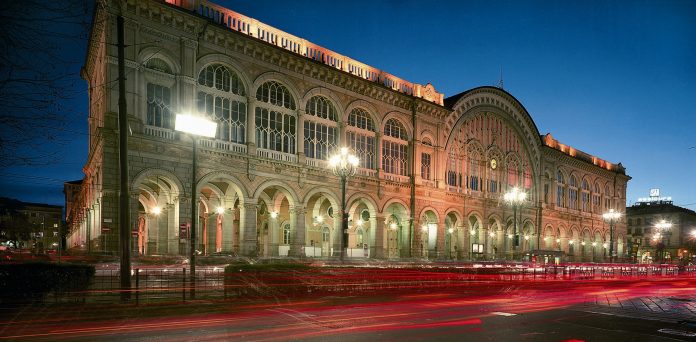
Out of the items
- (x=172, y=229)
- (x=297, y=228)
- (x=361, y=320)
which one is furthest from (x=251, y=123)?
(x=361, y=320)

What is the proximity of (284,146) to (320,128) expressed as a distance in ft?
11.6

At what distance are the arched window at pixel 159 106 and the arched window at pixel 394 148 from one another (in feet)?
58.6

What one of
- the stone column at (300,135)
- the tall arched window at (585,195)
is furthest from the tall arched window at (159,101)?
the tall arched window at (585,195)

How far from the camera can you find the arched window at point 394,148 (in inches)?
1612

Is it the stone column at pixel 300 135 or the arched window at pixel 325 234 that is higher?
the stone column at pixel 300 135

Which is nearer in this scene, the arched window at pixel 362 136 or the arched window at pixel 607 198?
the arched window at pixel 362 136

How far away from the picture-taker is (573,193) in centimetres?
6644

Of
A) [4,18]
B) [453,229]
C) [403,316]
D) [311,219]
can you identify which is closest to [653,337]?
[403,316]

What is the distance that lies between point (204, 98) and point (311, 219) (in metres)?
17.7

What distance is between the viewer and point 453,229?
49406mm

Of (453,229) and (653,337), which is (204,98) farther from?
(453,229)

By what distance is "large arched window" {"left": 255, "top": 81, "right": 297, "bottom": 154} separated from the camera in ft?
108

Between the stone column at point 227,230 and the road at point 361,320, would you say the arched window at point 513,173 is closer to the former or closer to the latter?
the stone column at point 227,230

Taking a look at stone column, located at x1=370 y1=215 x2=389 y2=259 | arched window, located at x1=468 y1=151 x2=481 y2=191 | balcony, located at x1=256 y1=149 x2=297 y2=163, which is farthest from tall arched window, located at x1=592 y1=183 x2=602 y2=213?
balcony, located at x1=256 y1=149 x2=297 y2=163
